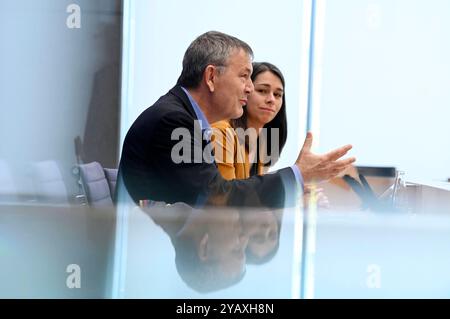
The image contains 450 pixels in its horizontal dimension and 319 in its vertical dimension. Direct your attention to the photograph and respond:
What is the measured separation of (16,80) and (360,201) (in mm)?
1408

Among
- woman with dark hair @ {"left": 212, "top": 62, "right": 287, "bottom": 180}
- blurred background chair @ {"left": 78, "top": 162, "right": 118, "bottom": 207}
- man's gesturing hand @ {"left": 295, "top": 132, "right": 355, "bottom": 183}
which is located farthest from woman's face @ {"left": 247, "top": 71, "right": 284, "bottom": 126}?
blurred background chair @ {"left": 78, "top": 162, "right": 118, "bottom": 207}

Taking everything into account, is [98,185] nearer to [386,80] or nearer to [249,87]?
[249,87]

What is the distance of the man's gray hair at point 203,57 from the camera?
1.02 meters

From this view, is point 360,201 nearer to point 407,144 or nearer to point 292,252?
point 292,252

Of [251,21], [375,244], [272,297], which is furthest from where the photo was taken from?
[251,21]

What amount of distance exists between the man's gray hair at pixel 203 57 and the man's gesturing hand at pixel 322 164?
0.27 meters

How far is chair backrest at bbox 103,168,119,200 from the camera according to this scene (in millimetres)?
1155

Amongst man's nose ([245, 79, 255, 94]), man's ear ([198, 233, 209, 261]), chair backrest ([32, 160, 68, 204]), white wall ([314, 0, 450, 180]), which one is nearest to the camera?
man's ear ([198, 233, 209, 261])

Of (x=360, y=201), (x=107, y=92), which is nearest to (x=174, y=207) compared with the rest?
(x=360, y=201)

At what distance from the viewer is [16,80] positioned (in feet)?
6.58

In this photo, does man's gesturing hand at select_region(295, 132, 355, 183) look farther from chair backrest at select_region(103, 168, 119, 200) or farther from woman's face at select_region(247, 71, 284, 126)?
chair backrest at select_region(103, 168, 119, 200)

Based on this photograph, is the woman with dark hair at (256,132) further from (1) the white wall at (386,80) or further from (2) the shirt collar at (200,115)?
(1) the white wall at (386,80)

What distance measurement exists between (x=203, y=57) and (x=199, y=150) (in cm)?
21

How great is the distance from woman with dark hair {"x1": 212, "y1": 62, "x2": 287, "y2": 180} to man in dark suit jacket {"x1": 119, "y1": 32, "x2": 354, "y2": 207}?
48 mm
